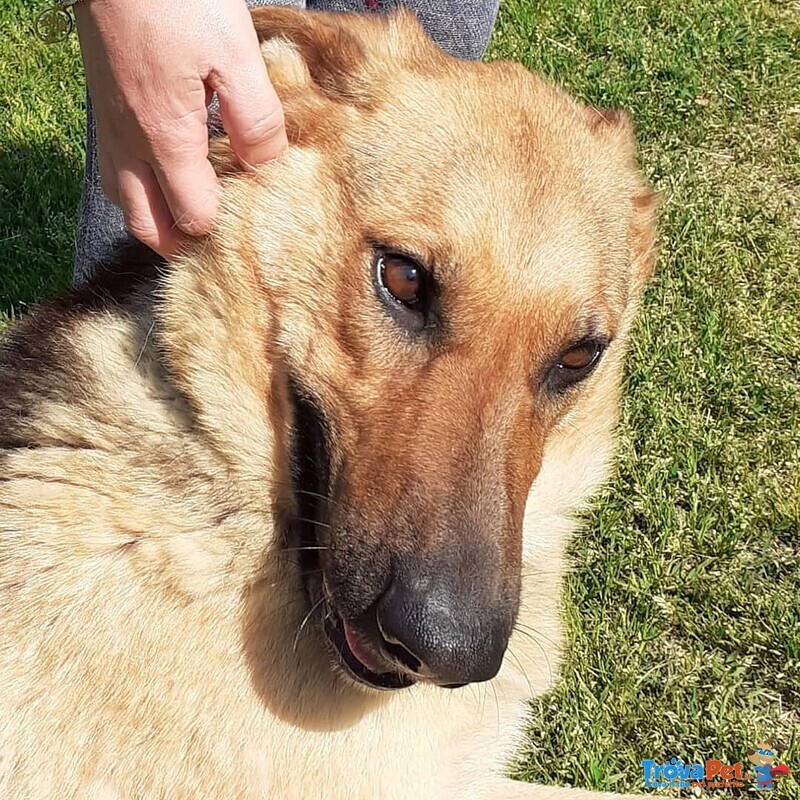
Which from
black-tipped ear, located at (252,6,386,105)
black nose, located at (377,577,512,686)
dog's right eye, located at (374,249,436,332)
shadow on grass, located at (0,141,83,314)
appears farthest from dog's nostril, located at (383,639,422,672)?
shadow on grass, located at (0,141,83,314)

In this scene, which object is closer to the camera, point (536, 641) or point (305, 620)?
point (305, 620)

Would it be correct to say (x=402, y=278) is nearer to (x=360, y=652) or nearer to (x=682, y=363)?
(x=360, y=652)

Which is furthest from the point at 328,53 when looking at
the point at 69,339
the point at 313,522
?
the point at 313,522

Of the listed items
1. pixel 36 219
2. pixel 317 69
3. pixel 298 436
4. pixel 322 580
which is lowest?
pixel 36 219

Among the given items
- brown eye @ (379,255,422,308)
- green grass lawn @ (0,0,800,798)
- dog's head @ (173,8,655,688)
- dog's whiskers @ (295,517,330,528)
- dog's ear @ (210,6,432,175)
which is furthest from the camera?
green grass lawn @ (0,0,800,798)

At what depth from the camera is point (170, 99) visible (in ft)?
6.37

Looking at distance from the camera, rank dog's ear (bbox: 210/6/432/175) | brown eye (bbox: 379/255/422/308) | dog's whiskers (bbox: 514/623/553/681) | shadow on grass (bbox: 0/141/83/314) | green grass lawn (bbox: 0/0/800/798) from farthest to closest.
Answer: shadow on grass (bbox: 0/141/83/314), green grass lawn (bbox: 0/0/800/798), dog's whiskers (bbox: 514/623/553/681), dog's ear (bbox: 210/6/432/175), brown eye (bbox: 379/255/422/308)

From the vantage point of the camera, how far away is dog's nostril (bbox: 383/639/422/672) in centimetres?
188

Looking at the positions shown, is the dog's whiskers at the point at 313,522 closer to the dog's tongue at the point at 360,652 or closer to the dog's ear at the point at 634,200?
the dog's tongue at the point at 360,652

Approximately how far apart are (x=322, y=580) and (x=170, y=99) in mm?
1079

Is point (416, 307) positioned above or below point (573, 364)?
above

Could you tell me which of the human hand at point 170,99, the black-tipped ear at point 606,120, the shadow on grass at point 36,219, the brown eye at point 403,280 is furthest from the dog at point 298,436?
the shadow on grass at point 36,219

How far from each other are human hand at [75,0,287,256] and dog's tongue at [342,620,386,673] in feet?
3.20

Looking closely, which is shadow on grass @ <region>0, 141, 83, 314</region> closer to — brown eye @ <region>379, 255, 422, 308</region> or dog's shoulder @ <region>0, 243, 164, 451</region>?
dog's shoulder @ <region>0, 243, 164, 451</region>
